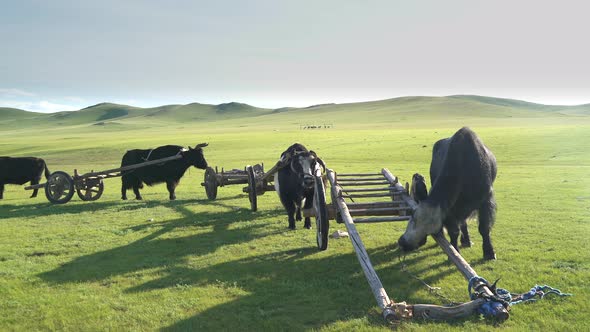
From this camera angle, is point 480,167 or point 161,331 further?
point 480,167

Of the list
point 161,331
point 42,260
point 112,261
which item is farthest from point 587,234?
point 42,260

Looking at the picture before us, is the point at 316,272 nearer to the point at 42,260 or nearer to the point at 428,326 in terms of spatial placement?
the point at 428,326

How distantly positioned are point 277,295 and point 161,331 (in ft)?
5.62

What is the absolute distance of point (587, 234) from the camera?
28.2 feet

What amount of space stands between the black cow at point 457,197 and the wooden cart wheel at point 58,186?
40.4ft

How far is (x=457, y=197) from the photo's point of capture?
631 centimetres

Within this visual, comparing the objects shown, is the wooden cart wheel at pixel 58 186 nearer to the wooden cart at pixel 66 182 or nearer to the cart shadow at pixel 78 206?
the wooden cart at pixel 66 182

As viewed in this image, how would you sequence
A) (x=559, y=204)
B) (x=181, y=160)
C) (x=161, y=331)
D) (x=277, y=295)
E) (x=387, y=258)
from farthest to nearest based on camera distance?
(x=181, y=160) < (x=559, y=204) < (x=387, y=258) < (x=277, y=295) < (x=161, y=331)

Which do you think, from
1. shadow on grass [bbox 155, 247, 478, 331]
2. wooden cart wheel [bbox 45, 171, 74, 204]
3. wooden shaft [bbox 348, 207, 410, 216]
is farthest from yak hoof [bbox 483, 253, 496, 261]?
wooden cart wheel [bbox 45, 171, 74, 204]

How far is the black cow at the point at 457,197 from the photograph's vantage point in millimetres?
5910

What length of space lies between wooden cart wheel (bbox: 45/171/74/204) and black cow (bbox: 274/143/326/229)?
27.1ft

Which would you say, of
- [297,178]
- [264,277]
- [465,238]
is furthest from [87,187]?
[465,238]

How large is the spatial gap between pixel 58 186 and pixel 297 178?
9553 mm

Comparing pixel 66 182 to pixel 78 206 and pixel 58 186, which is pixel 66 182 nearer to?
pixel 58 186
